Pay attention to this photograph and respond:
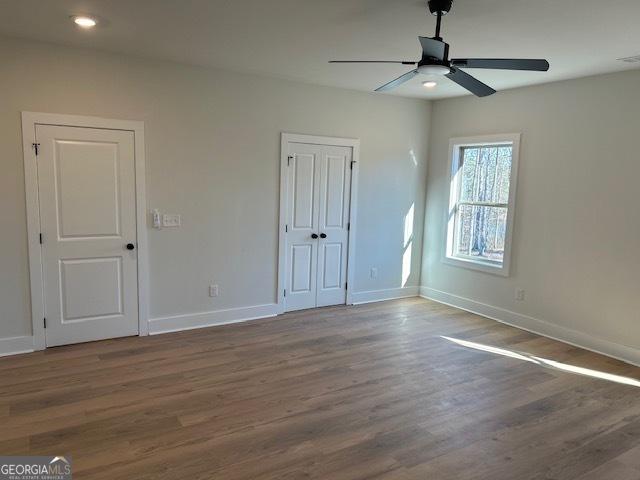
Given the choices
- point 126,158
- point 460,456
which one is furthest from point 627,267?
point 126,158

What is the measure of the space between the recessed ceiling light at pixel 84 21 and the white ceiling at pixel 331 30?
2.7 inches

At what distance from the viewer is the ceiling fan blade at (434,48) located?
2.61 m

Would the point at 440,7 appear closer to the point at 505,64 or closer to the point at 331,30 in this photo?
the point at 505,64

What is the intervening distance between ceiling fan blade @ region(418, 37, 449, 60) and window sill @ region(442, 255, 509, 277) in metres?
3.15

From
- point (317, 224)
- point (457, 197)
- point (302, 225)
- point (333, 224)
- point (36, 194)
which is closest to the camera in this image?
point (36, 194)

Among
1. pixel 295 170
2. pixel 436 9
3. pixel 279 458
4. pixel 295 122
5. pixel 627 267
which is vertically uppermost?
pixel 436 9

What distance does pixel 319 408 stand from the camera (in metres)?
3.18

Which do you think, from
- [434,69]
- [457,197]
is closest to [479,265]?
[457,197]

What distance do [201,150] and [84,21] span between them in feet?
5.21

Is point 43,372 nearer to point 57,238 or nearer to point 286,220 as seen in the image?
point 57,238

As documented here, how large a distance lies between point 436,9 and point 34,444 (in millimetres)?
3448

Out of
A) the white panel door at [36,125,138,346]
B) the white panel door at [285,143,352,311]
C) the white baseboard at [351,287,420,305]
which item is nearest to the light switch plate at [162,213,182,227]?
the white panel door at [36,125,138,346]

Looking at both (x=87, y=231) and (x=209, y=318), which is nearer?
(x=87, y=231)

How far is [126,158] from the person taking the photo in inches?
166
